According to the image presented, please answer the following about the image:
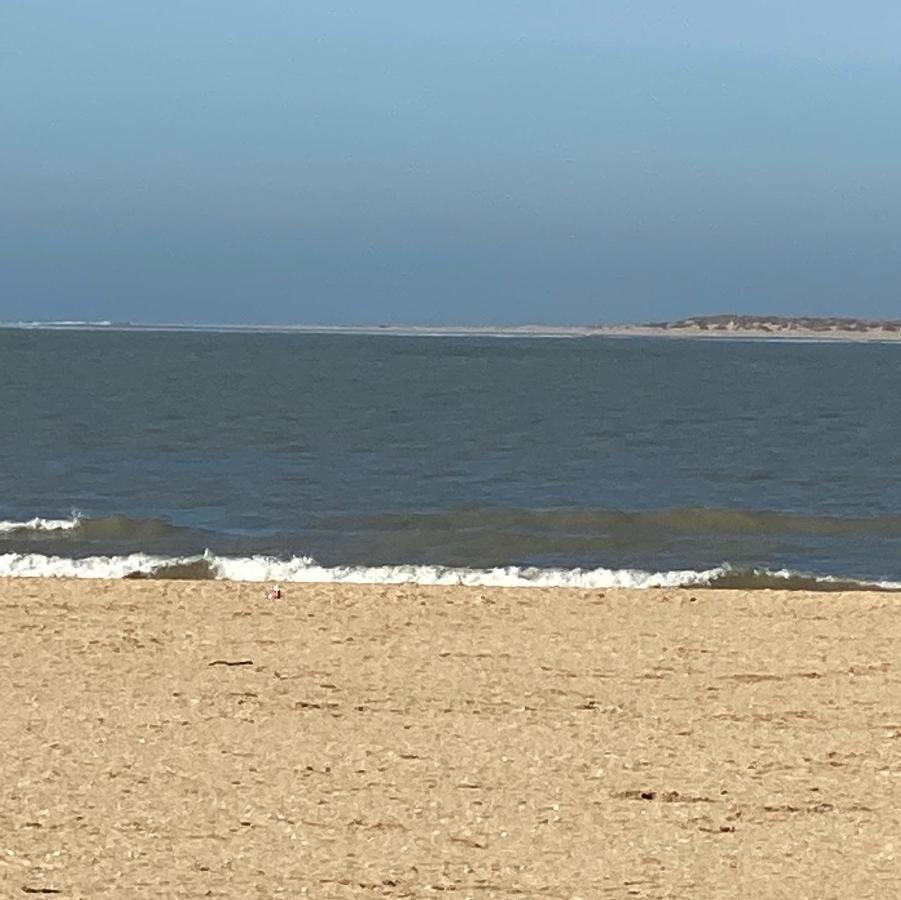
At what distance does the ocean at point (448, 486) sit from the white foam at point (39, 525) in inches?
2.1

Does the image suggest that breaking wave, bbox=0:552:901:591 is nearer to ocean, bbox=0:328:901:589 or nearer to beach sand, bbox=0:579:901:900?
ocean, bbox=0:328:901:589

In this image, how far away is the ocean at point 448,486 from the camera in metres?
A: 19.7

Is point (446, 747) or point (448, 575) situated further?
point (448, 575)

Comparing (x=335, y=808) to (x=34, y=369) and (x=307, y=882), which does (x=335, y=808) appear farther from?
(x=34, y=369)

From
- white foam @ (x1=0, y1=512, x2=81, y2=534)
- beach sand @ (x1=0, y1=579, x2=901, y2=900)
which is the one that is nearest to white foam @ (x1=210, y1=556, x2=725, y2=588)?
beach sand @ (x1=0, y1=579, x2=901, y2=900)

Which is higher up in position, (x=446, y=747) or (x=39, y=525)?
(x=446, y=747)

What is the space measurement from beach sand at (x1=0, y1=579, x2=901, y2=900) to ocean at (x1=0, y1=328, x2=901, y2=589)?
4575mm

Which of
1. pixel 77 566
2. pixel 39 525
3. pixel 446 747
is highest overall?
pixel 446 747

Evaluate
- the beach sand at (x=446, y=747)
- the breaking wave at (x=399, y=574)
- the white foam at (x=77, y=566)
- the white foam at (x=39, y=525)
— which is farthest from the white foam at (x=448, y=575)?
the white foam at (x=39, y=525)

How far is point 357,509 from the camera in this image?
974 inches

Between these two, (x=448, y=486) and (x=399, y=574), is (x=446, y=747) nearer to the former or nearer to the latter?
(x=399, y=574)

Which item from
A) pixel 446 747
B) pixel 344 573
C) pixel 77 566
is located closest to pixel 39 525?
pixel 77 566

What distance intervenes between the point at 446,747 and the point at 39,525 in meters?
13.4

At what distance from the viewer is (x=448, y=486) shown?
93.3 ft
